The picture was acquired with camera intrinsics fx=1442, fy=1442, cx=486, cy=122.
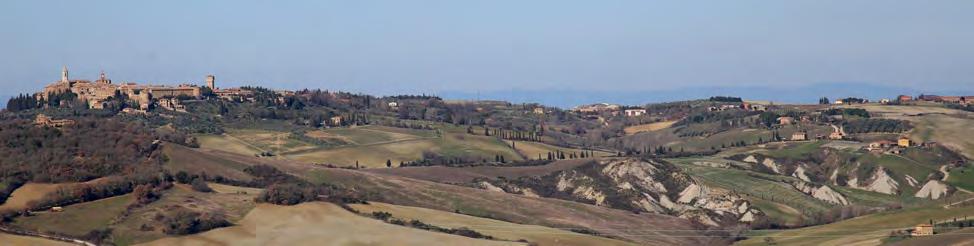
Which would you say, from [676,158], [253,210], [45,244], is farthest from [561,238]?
[676,158]

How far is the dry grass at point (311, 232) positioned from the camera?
101500 mm

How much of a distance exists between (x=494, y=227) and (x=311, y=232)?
17800mm

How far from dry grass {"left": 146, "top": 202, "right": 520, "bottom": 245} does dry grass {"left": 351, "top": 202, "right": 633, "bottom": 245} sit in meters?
5.11

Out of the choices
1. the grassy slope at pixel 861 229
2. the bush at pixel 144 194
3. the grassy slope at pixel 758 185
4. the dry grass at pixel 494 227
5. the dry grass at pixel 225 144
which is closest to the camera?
the dry grass at pixel 494 227

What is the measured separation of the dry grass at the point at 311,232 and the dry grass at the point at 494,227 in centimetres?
511

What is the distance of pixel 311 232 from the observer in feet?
345

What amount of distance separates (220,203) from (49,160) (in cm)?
1949

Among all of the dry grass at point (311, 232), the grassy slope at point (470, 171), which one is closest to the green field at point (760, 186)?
the grassy slope at point (470, 171)

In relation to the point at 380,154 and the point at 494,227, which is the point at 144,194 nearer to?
the point at 494,227

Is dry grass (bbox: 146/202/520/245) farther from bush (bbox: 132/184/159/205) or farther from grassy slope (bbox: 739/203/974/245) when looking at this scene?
grassy slope (bbox: 739/203/974/245)

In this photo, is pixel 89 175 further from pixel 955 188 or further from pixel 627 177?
pixel 955 188

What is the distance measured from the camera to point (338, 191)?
128000 mm

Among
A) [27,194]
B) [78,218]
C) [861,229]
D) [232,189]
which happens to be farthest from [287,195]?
[861,229]

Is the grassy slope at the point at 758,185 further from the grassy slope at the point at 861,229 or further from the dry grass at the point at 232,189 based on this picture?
the dry grass at the point at 232,189
